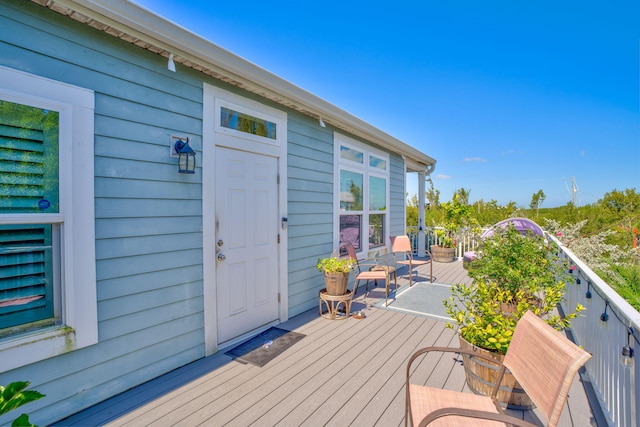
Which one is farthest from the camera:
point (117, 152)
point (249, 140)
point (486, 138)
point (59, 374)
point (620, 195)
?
point (486, 138)

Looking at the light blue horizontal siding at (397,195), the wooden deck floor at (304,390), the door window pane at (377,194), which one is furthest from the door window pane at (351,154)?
the wooden deck floor at (304,390)

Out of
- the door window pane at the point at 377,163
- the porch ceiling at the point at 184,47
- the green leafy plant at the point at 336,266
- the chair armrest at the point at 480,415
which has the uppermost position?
the porch ceiling at the point at 184,47

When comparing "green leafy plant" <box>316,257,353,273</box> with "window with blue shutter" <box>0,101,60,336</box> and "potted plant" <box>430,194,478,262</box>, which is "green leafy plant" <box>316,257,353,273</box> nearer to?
"window with blue shutter" <box>0,101,60,336</box>

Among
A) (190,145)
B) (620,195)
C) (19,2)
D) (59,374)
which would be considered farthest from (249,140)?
(620,195)

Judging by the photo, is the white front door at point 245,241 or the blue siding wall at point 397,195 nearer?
the white front door at point 245,241

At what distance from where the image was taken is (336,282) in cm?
355

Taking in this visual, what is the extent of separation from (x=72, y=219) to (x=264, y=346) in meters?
1.94

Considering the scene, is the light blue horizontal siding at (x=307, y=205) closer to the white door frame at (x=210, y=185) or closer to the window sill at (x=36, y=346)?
the white door frame at (x=210, y=185)

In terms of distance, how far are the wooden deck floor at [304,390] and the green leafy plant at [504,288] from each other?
1.79ft

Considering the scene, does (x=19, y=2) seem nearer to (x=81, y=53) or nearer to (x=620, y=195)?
(x=81, y=53)

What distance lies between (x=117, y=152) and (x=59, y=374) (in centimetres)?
150

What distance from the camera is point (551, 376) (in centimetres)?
113

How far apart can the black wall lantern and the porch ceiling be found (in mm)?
694

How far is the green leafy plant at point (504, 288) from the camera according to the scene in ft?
6.62
